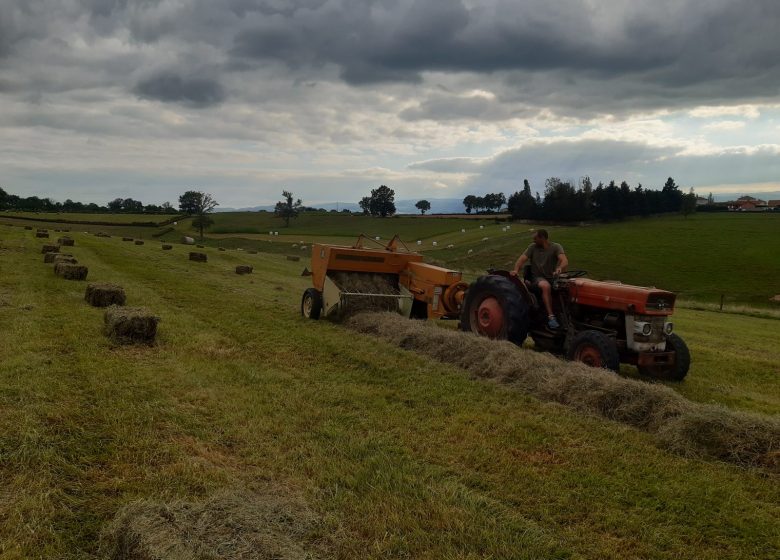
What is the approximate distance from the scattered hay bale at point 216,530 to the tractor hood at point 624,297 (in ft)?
18.5

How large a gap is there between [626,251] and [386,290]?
4279 centimetres

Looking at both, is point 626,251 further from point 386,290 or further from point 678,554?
point 678,554

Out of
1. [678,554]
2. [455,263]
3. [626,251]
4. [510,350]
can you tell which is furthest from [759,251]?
[678,554]

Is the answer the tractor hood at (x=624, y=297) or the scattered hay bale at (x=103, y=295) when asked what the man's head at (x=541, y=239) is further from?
the scattered hay bale at (x=103, y=295)

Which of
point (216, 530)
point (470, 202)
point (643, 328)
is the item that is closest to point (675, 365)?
point (643, 328)

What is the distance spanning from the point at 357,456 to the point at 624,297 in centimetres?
485

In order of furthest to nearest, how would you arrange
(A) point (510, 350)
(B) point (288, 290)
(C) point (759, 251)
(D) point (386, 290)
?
(C) point (759, 251), (B) point (288, 290), (D) point (386, 290), (A) point (510, 350)

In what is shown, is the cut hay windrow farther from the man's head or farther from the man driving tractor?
the man's head

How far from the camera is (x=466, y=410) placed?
20.5 feet

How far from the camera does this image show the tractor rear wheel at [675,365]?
8.21 m

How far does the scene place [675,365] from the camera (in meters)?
8.23

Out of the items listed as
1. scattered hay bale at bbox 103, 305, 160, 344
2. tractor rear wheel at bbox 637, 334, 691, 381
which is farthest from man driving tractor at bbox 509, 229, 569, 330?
scattered hay bale at bbox 103, 305, 160, 344

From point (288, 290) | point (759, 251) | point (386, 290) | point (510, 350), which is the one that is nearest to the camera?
point (510, 350)

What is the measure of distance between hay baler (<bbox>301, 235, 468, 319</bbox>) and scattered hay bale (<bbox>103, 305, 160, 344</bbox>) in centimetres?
375
